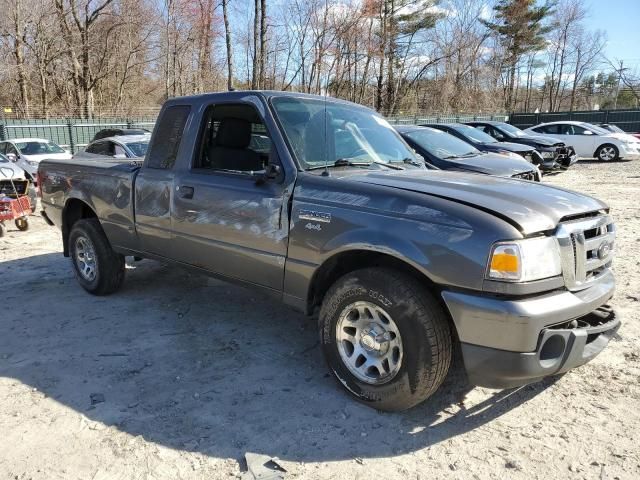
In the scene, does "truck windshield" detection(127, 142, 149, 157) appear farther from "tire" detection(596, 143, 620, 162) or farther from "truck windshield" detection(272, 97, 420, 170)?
"tire" detection(596, 143, 620, 162)

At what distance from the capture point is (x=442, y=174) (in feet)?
12.6

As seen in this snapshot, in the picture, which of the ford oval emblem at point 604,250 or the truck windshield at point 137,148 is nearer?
the ford oval emblem at point 604,250

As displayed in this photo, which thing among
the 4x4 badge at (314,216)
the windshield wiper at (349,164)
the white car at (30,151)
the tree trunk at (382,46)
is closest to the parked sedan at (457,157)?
the windshield wiper at (349,164)

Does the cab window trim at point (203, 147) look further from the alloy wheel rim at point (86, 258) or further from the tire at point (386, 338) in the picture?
the alloy wheel rim at point (86, 258)

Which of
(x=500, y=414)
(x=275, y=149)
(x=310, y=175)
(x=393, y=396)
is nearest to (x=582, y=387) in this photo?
(x=500, y=414)

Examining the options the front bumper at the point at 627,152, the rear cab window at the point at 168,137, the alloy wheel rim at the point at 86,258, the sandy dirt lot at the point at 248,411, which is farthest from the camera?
the front bumper at the point at 627,152

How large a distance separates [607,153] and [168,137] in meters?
20.4

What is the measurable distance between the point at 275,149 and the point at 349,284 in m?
1.13

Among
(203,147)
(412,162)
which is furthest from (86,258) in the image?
(412,162)

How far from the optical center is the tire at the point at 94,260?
5293 millimetres

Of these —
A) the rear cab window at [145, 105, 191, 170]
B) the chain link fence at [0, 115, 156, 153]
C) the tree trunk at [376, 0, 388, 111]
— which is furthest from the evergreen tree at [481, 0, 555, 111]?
the rear cab window at [145, 105, 191, 170]

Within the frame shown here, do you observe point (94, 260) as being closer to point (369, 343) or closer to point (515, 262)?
point (369, 343)

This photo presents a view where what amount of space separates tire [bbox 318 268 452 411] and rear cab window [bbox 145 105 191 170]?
2.03 m

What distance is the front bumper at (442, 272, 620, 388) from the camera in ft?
8.66
